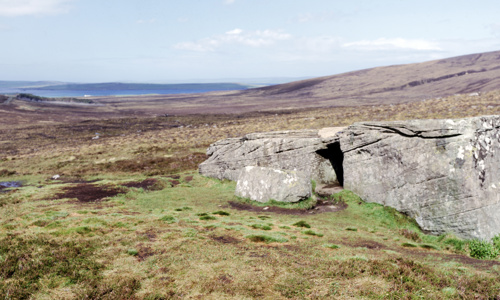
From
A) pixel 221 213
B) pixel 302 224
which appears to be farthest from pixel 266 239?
pixel 221 213

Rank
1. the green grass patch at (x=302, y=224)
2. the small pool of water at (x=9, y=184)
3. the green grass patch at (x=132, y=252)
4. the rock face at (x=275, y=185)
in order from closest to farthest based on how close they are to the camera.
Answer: the green grass patch at (x=132, y=252) < the green grass patch at (x=302, y=224) < the rock face at (x=275, y=185) < the small pool of water at (x=9, y=184)

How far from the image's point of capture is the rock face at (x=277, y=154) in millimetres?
33000

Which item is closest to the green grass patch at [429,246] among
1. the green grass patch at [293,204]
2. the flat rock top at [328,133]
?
the green grass patch at [293,204]

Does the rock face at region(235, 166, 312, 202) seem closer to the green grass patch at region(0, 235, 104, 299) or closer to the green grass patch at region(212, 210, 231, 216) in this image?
the green grass patch at region(212, 210, 231, 216)

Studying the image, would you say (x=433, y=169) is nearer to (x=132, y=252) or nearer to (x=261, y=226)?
(x=261, y=226)

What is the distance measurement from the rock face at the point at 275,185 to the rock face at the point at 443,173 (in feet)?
20.5

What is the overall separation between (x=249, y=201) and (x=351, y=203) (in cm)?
938

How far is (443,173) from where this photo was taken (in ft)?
74.7

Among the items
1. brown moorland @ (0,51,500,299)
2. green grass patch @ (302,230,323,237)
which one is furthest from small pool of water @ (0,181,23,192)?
green grass patch @ (302,230,323,237)

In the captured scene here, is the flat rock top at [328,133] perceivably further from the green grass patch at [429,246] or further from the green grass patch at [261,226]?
the green grass patch at [261,226]

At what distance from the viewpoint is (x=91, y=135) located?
93.6m

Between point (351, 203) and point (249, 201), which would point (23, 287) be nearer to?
point (249, 201)

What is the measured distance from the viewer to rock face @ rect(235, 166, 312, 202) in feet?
91.6

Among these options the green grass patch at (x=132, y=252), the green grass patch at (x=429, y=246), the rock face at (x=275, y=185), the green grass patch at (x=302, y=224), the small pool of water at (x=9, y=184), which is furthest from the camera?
the small pool of water at (x=9, y=184)
